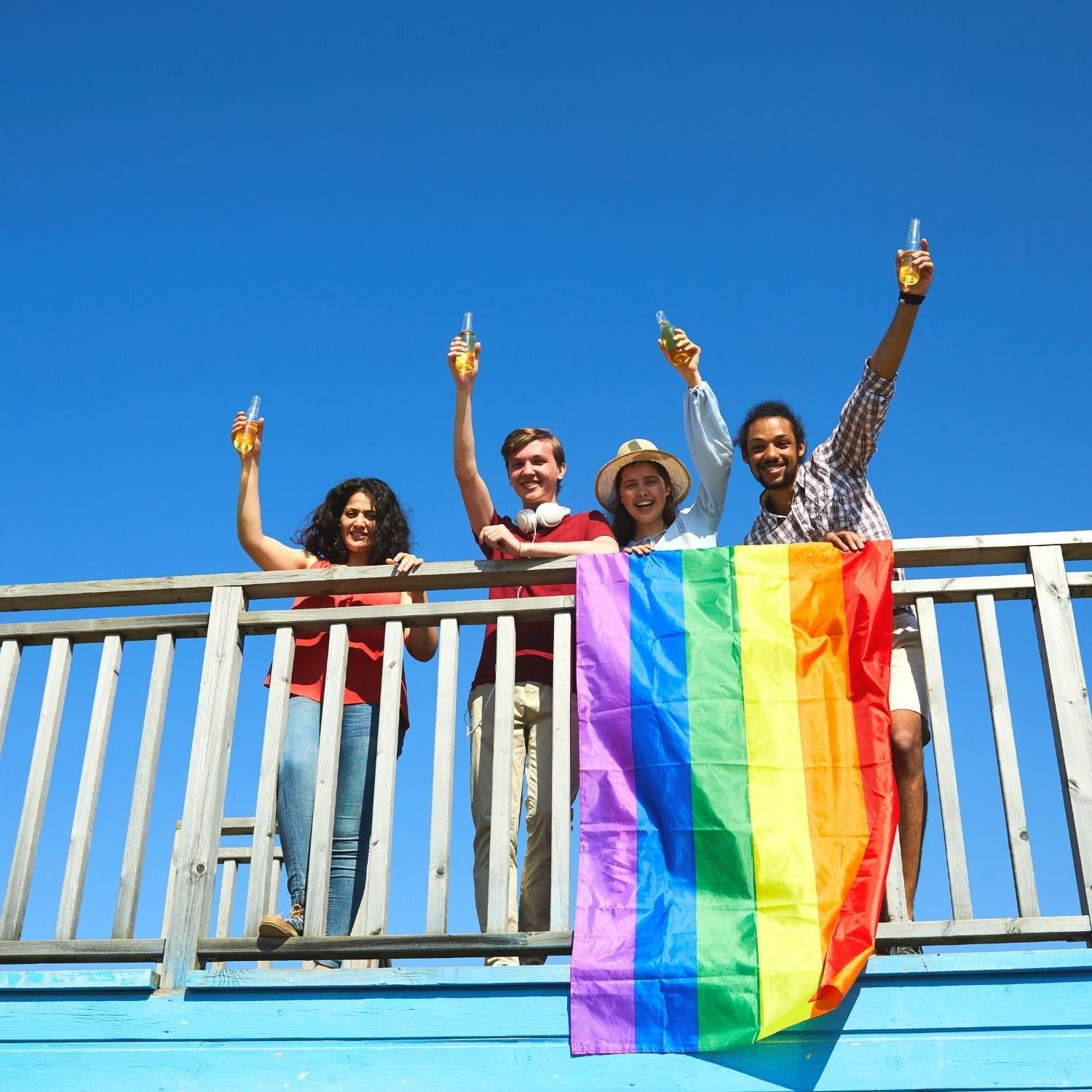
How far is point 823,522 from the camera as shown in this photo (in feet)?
13.8

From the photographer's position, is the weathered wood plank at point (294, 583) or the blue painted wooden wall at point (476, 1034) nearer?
the blue painted wooden wall at point (476, 1034)

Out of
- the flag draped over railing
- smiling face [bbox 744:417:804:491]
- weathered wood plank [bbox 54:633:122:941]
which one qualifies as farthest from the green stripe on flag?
weathered wood plank [bbox 54:633:122:941]

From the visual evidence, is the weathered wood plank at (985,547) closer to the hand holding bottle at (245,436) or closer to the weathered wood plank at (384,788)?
the weathered wood plank at (384,788)

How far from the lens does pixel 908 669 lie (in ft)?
12.7

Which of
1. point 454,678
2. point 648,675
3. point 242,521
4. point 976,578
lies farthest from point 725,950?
point 242,521

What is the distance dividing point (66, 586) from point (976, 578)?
2.98 meters

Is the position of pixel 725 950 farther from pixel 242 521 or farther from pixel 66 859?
pixel 242 521

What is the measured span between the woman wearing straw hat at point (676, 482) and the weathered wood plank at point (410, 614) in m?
0.39

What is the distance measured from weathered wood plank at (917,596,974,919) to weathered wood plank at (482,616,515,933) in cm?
123

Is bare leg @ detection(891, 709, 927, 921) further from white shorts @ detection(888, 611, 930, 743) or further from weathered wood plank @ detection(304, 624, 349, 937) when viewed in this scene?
weathered wood plank @ detection(304, 624, 349, 937)

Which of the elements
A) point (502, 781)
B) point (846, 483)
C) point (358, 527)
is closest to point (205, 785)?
point (502, 781)

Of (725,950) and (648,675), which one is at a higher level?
(648,675)

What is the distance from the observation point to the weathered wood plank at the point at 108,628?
404 centimetres

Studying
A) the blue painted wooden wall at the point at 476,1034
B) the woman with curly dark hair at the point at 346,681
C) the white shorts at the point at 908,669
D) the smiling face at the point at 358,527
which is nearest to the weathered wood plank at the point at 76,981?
the blue painted wooden wall at the point at 476,1034
